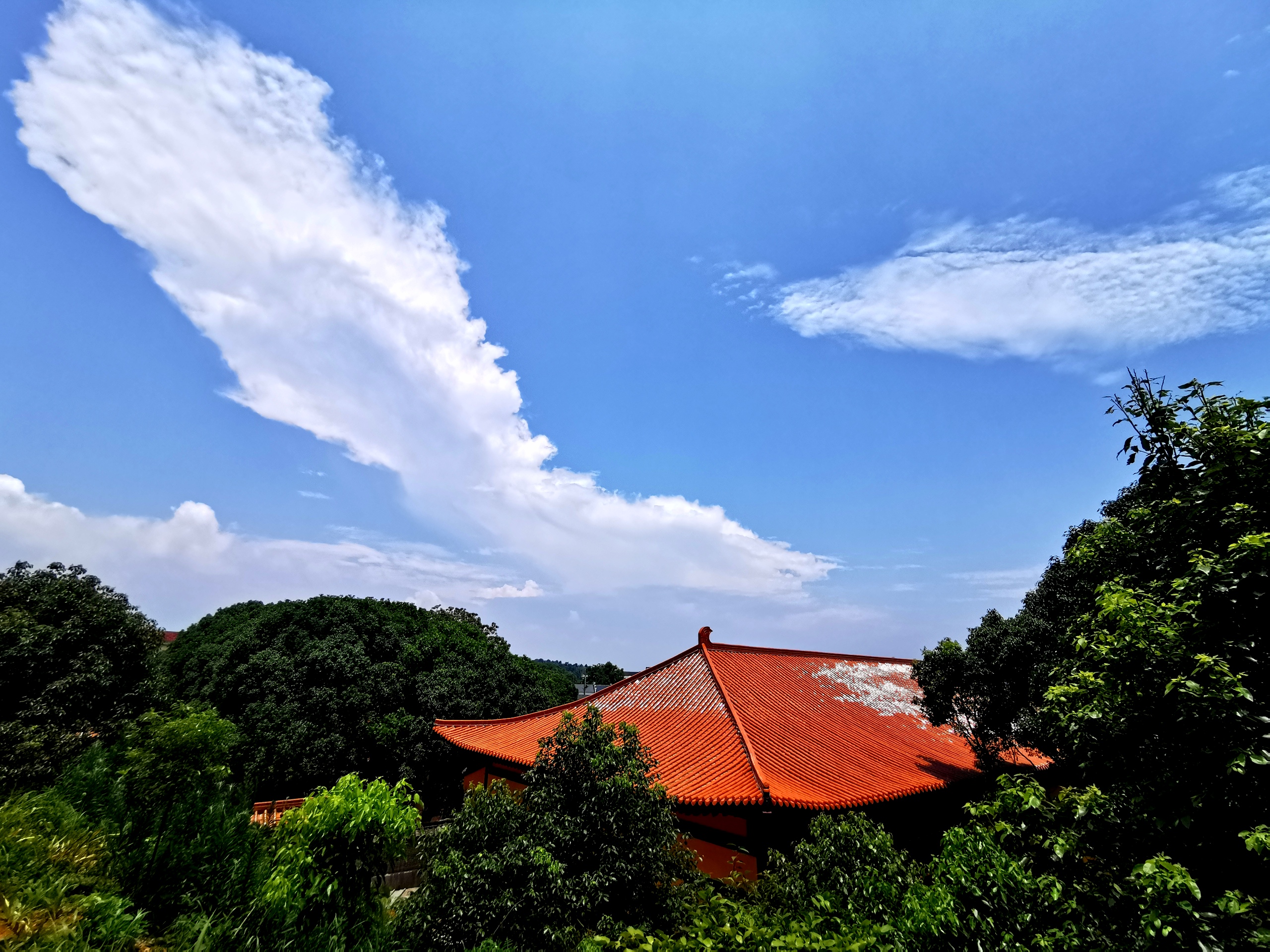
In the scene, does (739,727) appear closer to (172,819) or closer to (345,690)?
(172,819)

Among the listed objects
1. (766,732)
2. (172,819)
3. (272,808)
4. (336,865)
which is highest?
(766,732)

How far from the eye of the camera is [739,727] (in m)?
11.3

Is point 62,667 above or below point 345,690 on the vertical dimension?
above

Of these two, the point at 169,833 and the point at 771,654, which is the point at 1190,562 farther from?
the point at 771,654

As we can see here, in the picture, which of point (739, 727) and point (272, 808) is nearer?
point (739, 727)

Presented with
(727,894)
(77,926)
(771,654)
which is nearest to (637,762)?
(727,894)

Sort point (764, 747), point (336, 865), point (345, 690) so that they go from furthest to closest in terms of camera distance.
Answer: point (345, 690), point (764, 747), point (336, 865)

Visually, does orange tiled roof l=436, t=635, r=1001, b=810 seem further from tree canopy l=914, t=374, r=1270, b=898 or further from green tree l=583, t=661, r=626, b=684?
green tree l=583, t=661, r=626, b=684

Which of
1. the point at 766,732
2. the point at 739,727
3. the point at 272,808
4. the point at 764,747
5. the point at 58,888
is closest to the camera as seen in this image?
the point at 58,888

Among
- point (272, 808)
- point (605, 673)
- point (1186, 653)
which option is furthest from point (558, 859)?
point (605, 673)

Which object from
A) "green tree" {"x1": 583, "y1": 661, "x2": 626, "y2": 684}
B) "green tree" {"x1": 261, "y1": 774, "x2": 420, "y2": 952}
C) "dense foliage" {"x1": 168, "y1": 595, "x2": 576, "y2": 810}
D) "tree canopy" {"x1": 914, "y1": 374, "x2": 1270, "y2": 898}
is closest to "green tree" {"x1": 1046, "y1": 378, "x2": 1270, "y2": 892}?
"tree canopy" {"x1": 914, "y1": 374, "x2": 1270, "y2": 898}

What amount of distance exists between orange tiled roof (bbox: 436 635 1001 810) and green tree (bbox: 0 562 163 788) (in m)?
7.26

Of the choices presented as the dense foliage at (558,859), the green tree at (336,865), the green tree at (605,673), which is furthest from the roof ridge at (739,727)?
the green tree at (605,673)

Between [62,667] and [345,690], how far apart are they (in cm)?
784
